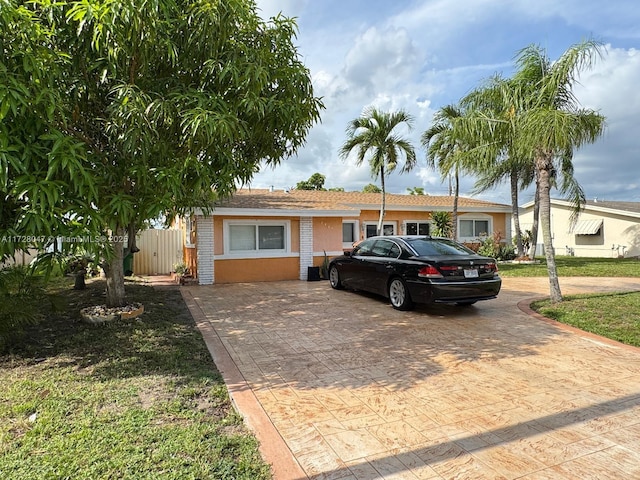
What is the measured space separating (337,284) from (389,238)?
2786 millimetres

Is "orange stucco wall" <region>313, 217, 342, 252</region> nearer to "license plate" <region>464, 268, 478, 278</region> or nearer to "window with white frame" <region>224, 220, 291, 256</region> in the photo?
"window with white frame" <region>224, 220, 291, 256</region>

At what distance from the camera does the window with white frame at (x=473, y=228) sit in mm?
19750

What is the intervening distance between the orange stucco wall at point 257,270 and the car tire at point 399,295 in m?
5.83

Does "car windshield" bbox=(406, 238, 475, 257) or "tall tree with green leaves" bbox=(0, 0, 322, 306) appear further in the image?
"car windshield" bbox=(406, 238, 475, 257)

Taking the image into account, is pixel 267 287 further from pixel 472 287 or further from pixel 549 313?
pixel 549 313

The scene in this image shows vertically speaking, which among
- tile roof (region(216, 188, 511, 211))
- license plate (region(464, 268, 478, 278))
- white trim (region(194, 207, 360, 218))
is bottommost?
license plate (region(464, 268, 478, 278))

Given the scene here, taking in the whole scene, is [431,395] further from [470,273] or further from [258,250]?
[258,250]

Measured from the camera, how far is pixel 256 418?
11.6 ft

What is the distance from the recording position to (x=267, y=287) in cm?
Result: 1184

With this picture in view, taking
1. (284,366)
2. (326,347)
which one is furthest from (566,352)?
(284,366)

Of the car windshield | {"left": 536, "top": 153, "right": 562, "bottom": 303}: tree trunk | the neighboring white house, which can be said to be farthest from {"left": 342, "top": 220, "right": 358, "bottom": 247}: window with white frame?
the neighboring white house

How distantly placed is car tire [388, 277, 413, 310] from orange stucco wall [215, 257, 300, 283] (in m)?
5.83

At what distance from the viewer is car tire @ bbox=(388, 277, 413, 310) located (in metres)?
7.95

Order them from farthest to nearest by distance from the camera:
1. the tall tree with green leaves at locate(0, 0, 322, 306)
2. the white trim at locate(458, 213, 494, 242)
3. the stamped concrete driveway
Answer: the white trim at locate(458, 213, 494, 242), the tall tree with green leaves at locate(0, 0, 322, 306), the stamped concrete driveway
